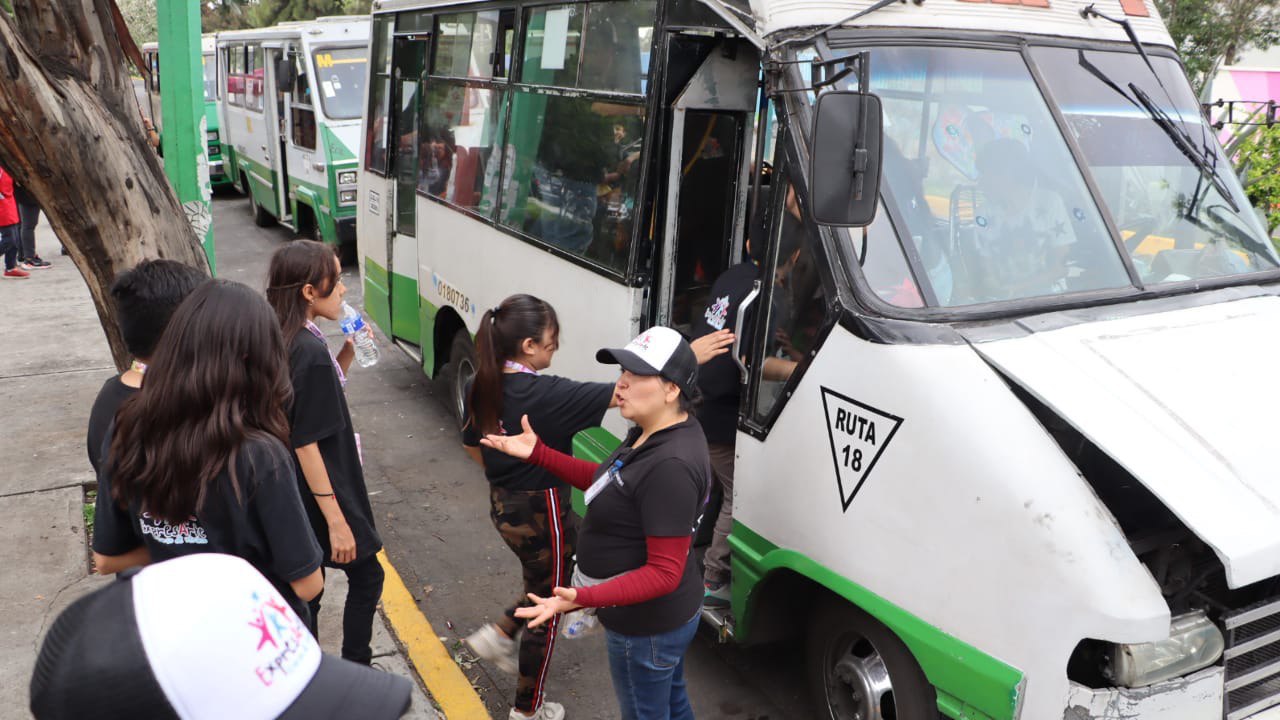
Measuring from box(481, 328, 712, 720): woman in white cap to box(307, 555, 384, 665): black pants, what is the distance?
0.94 meters

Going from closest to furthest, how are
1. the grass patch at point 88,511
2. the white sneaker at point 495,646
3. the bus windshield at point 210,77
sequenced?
the white sneaker at point 495,646, the grass patch at point 88,511, the bus windshield at point 210,77

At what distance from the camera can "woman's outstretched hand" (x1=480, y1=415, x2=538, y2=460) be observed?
3215 millimetres

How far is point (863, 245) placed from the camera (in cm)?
315

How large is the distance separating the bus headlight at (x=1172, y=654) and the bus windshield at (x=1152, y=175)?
4.09ft

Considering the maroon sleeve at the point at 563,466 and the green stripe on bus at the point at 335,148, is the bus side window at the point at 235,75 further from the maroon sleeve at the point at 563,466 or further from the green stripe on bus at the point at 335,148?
the maroon sleeve at the point at 563,466

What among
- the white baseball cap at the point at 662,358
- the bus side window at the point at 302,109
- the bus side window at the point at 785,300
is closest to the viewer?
the white baseball cap at the point at 662,358

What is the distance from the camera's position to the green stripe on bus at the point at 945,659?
2.65 m

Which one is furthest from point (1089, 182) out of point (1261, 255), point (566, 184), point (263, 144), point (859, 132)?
point (263, 144)

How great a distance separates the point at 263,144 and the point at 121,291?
13048 millimetres

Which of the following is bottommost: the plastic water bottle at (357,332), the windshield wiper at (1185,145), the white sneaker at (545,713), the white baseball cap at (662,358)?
the white sneaker at (545,713)

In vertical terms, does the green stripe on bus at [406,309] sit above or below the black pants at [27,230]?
above

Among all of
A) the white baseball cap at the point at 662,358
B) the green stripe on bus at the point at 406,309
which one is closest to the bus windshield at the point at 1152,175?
the white baseball cap at the point at 662,358

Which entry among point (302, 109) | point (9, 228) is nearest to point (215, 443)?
point (302, 109)

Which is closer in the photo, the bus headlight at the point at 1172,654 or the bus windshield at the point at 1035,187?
the bus headlight at the point at 1172,654
